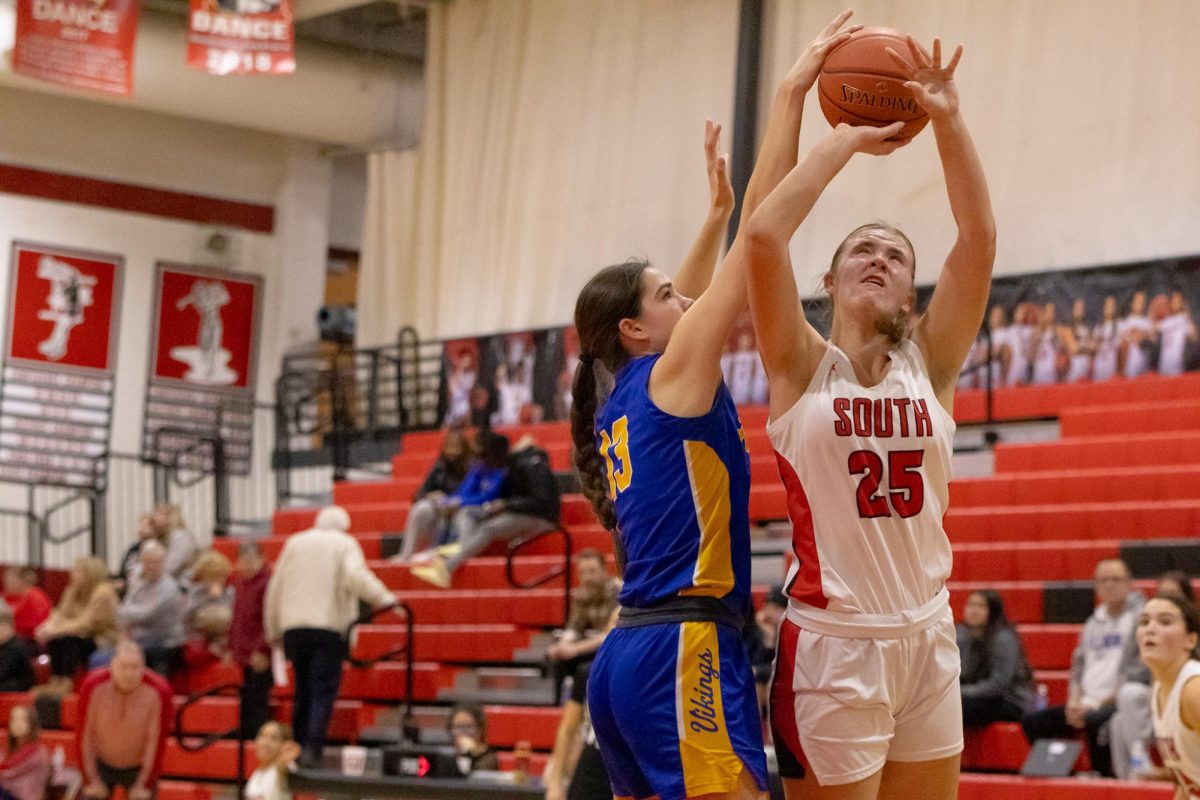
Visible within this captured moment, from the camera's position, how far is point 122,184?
1752 cm

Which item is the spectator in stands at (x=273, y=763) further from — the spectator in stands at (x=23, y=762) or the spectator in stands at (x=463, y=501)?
the spectator in stands at (x=463, y=501)

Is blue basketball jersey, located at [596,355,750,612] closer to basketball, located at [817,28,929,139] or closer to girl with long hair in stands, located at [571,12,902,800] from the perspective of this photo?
girl with long hair in stands, located at [571,12,902,800]

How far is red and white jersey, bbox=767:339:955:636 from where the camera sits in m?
3.27

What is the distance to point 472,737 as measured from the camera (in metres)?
9.20

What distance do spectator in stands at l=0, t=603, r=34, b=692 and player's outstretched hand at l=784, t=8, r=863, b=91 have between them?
398 inches

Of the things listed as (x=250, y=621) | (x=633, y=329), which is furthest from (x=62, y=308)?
(x=633, y=329)

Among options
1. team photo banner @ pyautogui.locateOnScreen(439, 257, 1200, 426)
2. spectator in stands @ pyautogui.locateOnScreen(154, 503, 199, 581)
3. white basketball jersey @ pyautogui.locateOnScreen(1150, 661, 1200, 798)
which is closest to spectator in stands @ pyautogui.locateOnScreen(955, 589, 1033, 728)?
team photo banner @ pyautogui.locateOnScreen(439, 257, 1200, 426)

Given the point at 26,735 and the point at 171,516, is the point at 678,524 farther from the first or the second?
the point at 171,516

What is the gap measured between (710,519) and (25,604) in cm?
1103

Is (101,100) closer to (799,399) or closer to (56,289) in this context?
(56,289)

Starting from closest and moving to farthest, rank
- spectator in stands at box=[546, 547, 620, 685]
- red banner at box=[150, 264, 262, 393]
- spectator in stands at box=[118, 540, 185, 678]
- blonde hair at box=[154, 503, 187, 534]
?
spectator in stands at box=[546, 547, 620, 685] < spectator in stands at box=[118, 540, 185, 678] < blonde hair at box=[154, 503, 187, 534] < red banner at box=[150, 264, 262, 393]

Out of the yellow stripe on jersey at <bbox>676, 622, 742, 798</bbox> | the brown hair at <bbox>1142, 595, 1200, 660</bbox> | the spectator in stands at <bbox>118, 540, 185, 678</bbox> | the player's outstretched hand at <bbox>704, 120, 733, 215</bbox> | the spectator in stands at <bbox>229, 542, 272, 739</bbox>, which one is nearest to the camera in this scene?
the yellow stripe on jersey at <bbox>676, 622, 742, 798</bbox>

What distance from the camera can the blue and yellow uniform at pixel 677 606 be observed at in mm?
3227

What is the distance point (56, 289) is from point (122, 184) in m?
1.33
